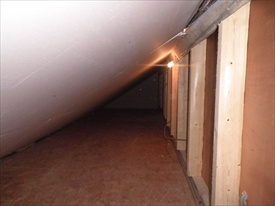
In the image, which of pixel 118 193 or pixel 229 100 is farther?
pixel 118 193

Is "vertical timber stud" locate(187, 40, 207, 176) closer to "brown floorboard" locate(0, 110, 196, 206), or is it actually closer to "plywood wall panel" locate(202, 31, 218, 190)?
"plywood wall panel" locate(202, 31, 218, 190)

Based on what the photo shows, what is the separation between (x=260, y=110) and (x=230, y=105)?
17 cm

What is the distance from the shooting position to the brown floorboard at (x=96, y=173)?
204 cm

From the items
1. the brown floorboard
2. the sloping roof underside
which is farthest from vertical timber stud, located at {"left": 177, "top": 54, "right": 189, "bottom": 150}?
the sloping roof underside

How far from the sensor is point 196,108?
2.24 meters

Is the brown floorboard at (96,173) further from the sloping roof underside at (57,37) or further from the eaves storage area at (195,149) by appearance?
the sloping roof underside at (57,37)

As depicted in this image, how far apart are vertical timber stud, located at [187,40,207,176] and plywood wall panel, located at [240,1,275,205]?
91 cm

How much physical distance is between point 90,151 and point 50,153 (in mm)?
564

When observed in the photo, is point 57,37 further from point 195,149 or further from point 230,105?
point 195,149

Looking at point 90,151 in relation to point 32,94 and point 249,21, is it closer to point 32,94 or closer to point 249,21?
point 32,94

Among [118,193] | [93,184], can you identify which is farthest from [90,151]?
[118,193]

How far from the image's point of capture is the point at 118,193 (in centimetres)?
212

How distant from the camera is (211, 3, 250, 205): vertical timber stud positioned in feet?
3.98

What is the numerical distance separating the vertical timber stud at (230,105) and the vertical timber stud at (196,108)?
34.4 inches
